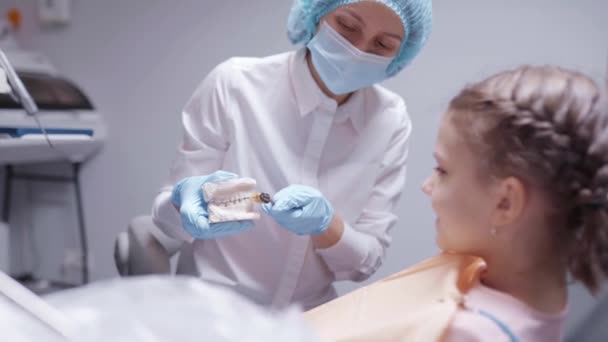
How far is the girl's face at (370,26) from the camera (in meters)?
1.05

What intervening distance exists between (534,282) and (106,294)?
1.99ft

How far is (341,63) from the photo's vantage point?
1.11 metres

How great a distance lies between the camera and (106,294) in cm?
70

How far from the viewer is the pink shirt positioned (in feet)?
2.18

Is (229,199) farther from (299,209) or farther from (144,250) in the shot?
(144,250)

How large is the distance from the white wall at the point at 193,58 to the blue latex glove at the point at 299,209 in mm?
407

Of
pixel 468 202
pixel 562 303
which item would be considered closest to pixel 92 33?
pixel 468 202

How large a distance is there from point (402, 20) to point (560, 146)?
0.53 m

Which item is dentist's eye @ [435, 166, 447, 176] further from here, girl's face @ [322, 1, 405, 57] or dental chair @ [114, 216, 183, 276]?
dental chair @ [114, 216, 183, 276]

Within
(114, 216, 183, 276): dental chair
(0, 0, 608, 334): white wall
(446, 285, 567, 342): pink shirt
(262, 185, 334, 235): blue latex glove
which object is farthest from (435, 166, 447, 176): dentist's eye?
(114, 216, 183, 276): dental chair

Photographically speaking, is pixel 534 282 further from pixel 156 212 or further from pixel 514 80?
pixel 156 212

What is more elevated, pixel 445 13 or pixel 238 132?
pixel 445 13

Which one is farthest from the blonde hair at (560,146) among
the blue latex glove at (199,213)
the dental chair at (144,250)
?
the dental chair at (144,250)

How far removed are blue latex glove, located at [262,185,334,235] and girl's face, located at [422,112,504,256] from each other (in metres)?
0.30
